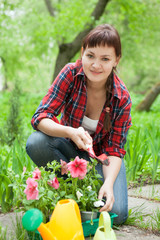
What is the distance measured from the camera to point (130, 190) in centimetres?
216

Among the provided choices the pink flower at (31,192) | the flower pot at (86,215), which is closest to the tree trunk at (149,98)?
the flower pot at (86,215)

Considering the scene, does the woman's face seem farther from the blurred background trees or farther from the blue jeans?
the blurred background trees

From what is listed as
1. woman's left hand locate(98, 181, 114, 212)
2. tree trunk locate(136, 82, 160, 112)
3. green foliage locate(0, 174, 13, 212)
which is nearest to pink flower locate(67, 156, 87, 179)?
woman's left hand locate(98, 181, 114, 212)

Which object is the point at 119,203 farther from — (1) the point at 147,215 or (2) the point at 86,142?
(2) the point at 86,142

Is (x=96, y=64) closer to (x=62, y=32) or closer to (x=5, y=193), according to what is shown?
(x=5, y=193)

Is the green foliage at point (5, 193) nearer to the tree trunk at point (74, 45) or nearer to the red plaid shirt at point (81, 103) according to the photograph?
the red plaid shirt at point (81, 103)

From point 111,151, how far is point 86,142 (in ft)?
1.34

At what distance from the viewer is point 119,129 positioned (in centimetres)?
178

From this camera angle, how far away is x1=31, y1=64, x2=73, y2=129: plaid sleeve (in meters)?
1.68

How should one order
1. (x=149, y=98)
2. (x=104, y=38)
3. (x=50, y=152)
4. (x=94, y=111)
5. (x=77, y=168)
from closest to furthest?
(x=77, y=168) → (x=104, y=38) → (x=50, y=152) → (x=94, y=111) → (x=149, y=98)

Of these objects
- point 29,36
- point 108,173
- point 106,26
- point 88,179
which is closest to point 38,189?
point 88,179

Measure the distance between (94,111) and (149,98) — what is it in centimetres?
585

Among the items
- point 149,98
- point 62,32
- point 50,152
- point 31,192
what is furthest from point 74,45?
point 31,192

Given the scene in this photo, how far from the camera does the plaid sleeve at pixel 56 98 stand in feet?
5.50
